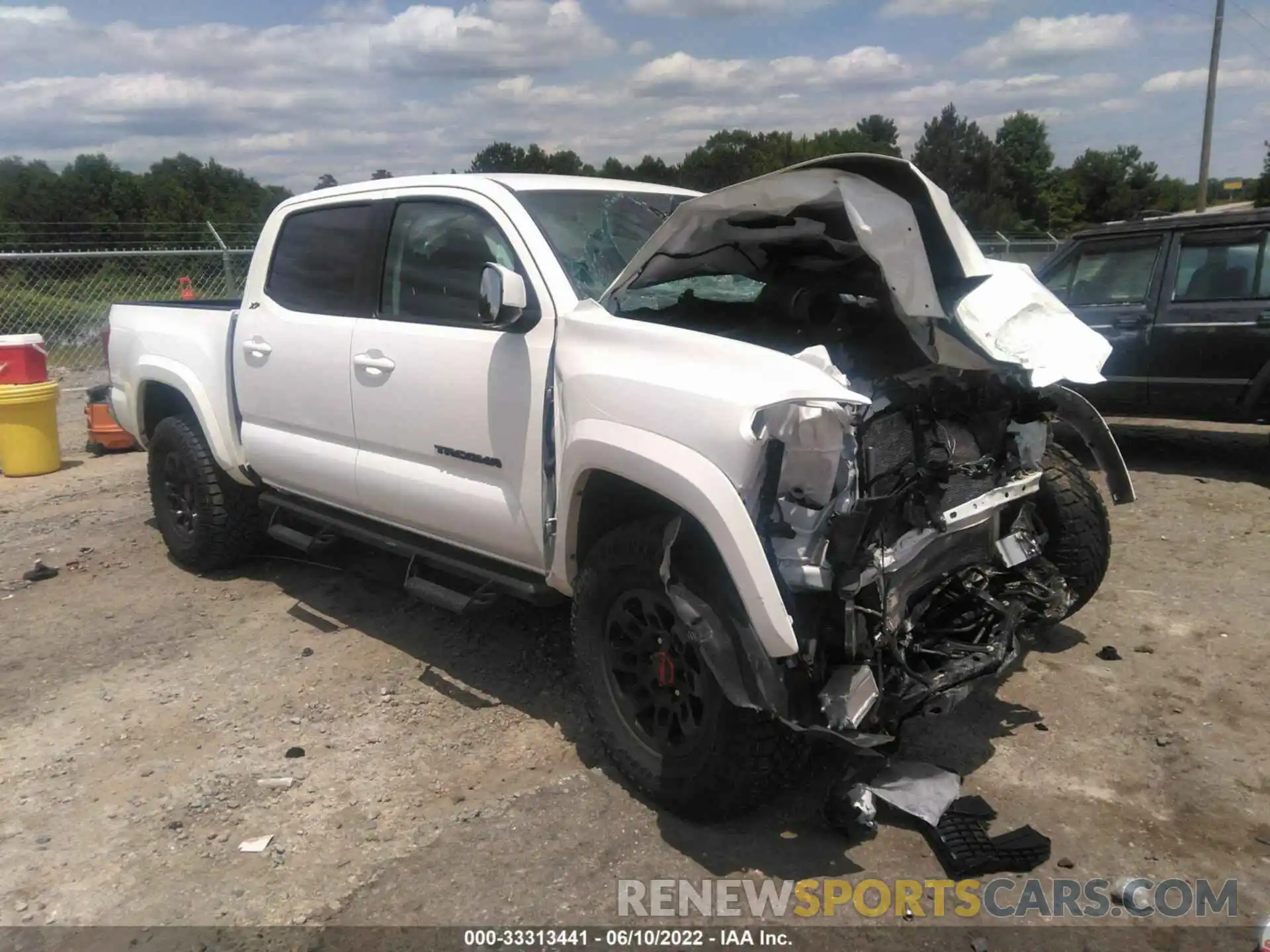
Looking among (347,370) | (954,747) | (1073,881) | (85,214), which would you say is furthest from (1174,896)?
(85,214)

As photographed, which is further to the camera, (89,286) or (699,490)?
(89,286)

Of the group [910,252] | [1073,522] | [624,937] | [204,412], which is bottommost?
[624,937]

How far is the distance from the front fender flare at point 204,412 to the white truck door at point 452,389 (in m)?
1.19

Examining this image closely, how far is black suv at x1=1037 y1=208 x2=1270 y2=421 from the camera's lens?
7.03 m

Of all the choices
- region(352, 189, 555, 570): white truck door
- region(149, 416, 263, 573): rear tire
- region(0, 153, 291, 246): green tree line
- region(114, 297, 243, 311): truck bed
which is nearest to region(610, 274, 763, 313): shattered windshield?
region(352, 189, 555, 570): white truck door

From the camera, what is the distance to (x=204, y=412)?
5371mm

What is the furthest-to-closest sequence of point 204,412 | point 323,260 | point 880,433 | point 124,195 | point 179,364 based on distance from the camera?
point 124,195 → point 179,364 → point 204,412 → point 323,260 → point 880,433

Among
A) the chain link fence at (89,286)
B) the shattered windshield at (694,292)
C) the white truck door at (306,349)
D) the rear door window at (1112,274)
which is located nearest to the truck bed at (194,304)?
the white truck door at (306,349)

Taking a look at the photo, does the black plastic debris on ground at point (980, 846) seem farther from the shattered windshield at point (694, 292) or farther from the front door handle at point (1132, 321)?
the front door handle at point (1132, 321)

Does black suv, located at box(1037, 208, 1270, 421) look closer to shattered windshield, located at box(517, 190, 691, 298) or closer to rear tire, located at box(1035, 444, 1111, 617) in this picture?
rear tire, located at box(1035, 444, 1111, 617)

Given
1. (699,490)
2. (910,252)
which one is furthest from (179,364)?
(910,252)

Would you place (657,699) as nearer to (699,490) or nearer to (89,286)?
(699,490)

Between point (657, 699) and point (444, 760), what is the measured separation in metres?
0.97

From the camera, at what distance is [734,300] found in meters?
4.03
